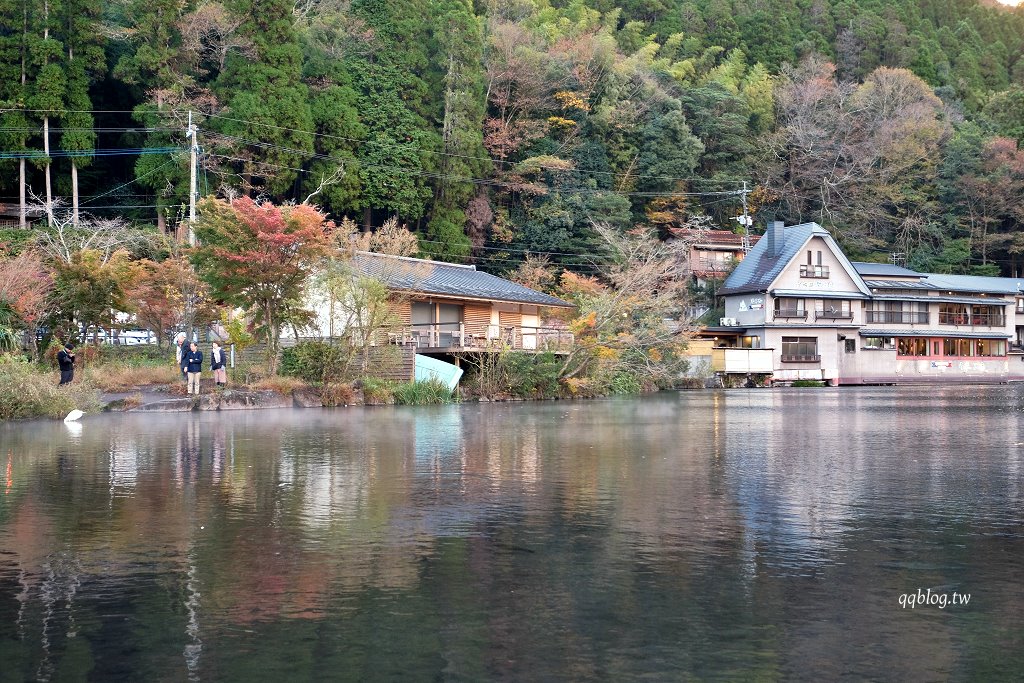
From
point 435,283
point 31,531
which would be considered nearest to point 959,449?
point 31,531

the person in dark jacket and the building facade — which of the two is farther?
the building facade

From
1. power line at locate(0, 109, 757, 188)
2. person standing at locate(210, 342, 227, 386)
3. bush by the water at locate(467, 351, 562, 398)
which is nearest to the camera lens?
person standing at locate(210, 342, 227, 386)

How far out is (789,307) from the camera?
53938 millimetres

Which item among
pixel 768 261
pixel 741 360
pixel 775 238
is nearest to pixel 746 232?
pixel 775 238

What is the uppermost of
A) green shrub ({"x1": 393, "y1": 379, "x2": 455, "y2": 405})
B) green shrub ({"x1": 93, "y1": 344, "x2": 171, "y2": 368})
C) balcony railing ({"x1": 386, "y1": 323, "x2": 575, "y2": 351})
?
balcony railing ({"x1": 386, "y1": 323, "x2": 575, "y2": 351})

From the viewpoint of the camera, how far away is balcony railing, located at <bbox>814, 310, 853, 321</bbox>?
54062mm

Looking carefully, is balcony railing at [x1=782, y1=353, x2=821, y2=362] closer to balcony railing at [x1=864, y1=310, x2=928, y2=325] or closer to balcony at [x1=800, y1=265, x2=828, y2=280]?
balcony at [x1=800, y1=265, x2=828, y2=280]

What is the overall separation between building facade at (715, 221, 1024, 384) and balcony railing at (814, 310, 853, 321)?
0.18 ft

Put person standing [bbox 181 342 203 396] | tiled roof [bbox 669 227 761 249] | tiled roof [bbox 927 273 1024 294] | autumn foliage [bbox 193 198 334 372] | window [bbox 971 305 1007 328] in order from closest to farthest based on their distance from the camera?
person standing [bbox 181 342 203 396] → autumn foliage [bbox 193 198 334 372] → tiled roof [bbox 669 227 761 249] → tiled roof [bbox 927 273 1024 294] → window [bbox 971 305 1007 328]

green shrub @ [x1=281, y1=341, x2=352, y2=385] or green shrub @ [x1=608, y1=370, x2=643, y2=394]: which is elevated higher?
green shrub @ [x1=281, y1=341, x2=352, y2=385]

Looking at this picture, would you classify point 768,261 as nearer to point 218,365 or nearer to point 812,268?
point 812,268

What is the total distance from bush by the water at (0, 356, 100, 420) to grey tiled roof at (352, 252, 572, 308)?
34.7 ft

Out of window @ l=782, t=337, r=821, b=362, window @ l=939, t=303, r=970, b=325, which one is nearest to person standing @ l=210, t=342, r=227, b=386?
window @ l=782, t=337, r=821, b=362

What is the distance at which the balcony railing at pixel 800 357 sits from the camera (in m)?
53.4
